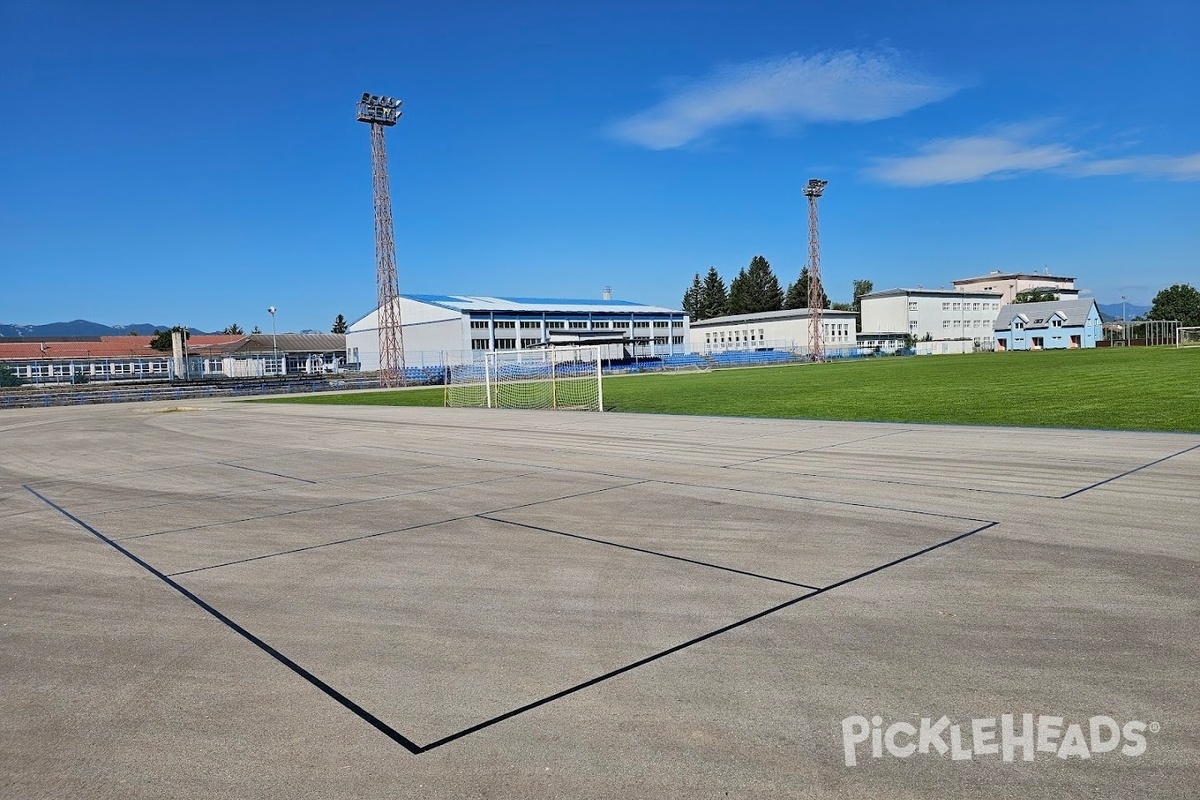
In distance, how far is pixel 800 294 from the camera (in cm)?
14062

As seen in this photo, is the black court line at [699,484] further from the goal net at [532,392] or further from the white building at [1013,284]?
the white building at [1013,284]

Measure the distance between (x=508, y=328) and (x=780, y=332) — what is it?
147 ft


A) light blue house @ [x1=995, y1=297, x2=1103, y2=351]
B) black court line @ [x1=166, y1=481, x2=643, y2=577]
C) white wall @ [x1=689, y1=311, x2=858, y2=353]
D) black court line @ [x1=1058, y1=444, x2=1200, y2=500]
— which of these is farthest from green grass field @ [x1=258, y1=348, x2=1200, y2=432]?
light blue house @ [x1=995, y1=297, x2=1103, y2=351]

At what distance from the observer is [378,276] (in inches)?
2383

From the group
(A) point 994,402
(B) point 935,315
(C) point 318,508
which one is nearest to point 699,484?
(C) point 318,508

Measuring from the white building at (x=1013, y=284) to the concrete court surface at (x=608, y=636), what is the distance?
182m

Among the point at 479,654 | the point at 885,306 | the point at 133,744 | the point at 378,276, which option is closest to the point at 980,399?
the point at 479,654

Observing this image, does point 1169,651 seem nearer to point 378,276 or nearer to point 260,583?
point 260,583

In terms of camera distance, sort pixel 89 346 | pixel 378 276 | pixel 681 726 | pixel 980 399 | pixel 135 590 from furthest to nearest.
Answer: pixel 89 346 < pixel 378 276 < pixel 980 399 < pixel 135 590 < pixel 681 726

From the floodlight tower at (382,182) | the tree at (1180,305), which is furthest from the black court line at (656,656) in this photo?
the tree at (1180,305)

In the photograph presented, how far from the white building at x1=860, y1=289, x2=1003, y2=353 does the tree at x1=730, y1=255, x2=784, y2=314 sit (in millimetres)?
18926

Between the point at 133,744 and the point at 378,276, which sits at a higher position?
the point at 378,276

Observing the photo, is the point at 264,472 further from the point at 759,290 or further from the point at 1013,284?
the point at 1013,284

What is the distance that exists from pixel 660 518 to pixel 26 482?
426 inches
